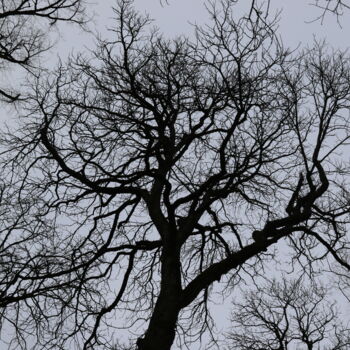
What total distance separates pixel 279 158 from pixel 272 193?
3.11 ft

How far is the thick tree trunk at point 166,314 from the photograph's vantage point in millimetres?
5465

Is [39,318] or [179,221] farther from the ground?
[179,221]

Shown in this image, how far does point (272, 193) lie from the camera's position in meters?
9.23

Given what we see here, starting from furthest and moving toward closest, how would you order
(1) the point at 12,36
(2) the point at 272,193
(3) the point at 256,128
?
(2) the point at 272,193 → (3) the point at 256,128 → (1) the point at 12,36

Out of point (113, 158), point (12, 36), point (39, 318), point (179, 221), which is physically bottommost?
point (39, 318)

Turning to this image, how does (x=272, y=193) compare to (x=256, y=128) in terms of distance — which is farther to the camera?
(x=272, y=193)

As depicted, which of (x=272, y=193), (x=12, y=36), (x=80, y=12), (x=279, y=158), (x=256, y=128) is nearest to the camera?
(x=12, y=36)

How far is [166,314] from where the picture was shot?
5.64 meters

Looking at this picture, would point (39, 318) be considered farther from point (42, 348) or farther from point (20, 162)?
point (20, 162)

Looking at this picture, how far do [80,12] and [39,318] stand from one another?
4712 mm

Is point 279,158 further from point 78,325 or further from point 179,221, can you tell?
point 78,325

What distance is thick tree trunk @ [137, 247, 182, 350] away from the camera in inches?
215

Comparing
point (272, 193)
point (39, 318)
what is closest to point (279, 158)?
point (272, 193)

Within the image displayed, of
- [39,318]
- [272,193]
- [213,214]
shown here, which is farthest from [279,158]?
[39,318]
